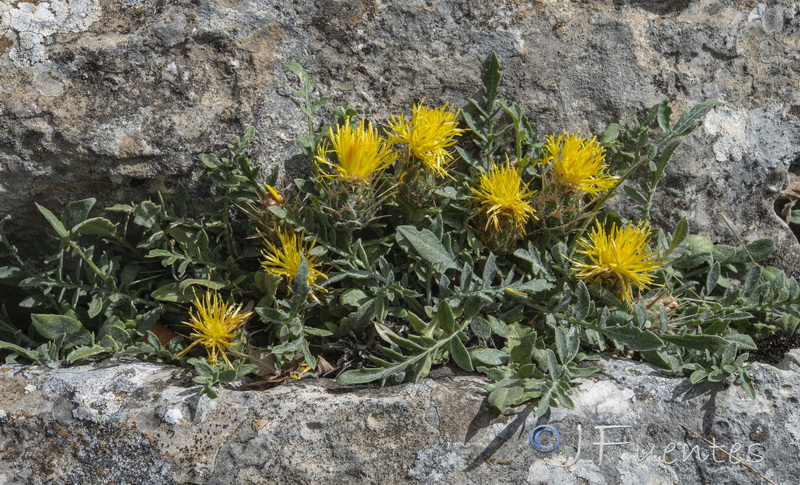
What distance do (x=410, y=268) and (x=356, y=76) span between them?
0.91m

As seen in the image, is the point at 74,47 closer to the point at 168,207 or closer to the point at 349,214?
the point at 168,207

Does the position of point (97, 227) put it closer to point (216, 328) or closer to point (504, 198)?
point (216, 328)

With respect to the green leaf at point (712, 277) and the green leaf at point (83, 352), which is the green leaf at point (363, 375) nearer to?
the green leaf at point (83, 352)

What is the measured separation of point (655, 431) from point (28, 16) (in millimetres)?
3075

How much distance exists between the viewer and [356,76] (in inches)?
119

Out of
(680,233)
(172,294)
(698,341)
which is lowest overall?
(172,294)

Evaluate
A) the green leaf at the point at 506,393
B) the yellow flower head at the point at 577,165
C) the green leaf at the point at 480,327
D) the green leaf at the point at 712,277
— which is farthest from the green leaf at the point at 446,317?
the green leaf at the point at 712,277

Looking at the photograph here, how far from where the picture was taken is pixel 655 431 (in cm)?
246

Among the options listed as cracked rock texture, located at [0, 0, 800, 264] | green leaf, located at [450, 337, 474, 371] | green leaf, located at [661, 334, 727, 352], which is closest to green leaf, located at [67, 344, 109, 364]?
cracked rock texture, located at [0, 0, 800, 264]

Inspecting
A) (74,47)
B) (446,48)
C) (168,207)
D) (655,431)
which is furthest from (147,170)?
(655,431)

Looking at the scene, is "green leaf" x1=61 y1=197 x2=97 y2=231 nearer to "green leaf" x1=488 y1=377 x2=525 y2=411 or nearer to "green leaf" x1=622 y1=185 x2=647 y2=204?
"green leaf" x1=488 y1=377 x2=525 y2=411

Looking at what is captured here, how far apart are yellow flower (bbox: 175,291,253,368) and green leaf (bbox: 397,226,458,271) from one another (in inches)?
29.1

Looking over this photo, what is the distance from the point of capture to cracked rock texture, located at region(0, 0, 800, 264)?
9.36 ft

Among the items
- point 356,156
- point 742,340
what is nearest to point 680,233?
point 742,340
